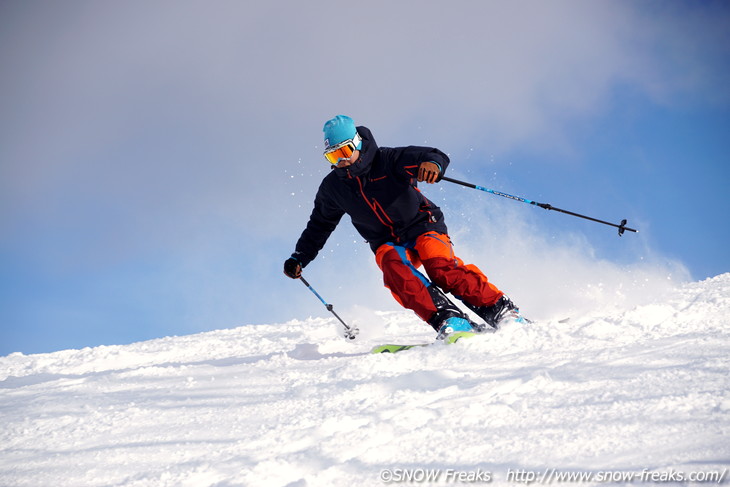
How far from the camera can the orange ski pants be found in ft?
16.7

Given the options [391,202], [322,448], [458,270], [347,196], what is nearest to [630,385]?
[322,448]

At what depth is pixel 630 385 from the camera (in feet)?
8.04

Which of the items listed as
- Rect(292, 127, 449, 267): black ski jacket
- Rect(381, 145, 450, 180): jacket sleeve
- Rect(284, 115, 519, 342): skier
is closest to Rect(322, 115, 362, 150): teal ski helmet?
Rect(284, 115, 519, 342): skier

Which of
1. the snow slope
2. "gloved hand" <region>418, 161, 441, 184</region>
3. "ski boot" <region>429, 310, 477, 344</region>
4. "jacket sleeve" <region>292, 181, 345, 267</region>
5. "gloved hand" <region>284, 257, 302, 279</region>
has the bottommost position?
the snow slope

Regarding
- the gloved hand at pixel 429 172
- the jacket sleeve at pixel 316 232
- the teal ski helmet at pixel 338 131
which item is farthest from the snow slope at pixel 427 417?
the teal ski helmet at pixel 338 131

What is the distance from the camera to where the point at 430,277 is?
→ 5.34 m

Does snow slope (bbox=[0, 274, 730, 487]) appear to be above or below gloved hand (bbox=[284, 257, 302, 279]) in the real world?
below

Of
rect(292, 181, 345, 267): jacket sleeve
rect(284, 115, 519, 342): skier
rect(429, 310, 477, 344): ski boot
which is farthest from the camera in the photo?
rect(292, 181, 345, 267): jacket sleeve

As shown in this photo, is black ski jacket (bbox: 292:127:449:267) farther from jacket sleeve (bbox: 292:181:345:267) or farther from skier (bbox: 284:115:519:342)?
jacket sleeve (bbox: 292:181:345:267)

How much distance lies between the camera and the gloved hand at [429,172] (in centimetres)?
493

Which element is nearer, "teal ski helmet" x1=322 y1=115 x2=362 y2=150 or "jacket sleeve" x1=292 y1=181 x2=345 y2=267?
"teal ski helmet" x1=322 y1=115 x2=362 y2=150

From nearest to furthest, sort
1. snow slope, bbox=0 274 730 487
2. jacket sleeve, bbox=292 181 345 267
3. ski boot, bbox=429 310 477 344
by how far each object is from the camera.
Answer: snow slope, bbox=0 274 730 487
ski boot, bbox=429 310 477 344
jacket sleeve, bbox=292 181 345 267

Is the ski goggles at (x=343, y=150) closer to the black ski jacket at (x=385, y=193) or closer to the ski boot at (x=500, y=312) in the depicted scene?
the black ski jacket at (x=385, y=193)

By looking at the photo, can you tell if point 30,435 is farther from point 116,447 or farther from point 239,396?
point 239,396
